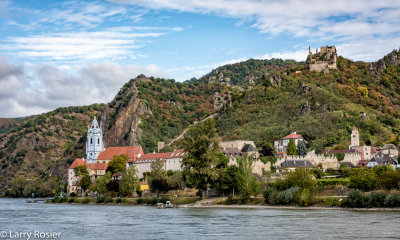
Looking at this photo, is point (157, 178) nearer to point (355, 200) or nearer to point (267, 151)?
point (267, 151)

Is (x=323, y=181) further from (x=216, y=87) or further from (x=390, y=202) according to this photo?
(x=216, y=87)

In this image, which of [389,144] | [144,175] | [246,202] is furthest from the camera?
[144,175]

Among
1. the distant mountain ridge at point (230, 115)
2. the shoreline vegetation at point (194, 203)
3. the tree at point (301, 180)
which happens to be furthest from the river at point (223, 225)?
the distant mountain ridge at point (230, 115)

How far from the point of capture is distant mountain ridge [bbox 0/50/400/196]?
92.4 metres

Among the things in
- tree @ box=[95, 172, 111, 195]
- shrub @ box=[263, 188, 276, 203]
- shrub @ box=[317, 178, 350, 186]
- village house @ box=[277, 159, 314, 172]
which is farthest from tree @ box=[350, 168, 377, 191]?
tree @ box=[95, 172, 111, 195]

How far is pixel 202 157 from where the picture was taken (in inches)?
2525

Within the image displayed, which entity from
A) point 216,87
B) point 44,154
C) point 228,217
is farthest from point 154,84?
point 228,217

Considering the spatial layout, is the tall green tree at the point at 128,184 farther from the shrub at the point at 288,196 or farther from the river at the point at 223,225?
the shrub at the point at 288,196

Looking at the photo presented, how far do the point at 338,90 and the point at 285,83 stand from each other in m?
11.6

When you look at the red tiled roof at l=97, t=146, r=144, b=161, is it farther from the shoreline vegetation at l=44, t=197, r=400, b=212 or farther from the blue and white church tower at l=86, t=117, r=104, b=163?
the shoreline vegetation at l=44, t=197, r=400, b=212

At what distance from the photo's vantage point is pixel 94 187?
85750 mm

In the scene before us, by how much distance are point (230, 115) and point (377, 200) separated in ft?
199

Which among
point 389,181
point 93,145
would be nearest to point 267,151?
point 389,181

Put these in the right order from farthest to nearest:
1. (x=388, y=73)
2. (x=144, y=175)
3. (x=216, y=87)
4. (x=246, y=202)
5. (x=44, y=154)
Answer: (x=216, y=87), (x=44, y=154), (x=388, y=73), (x=144, y=175), (x=246, y=202)
